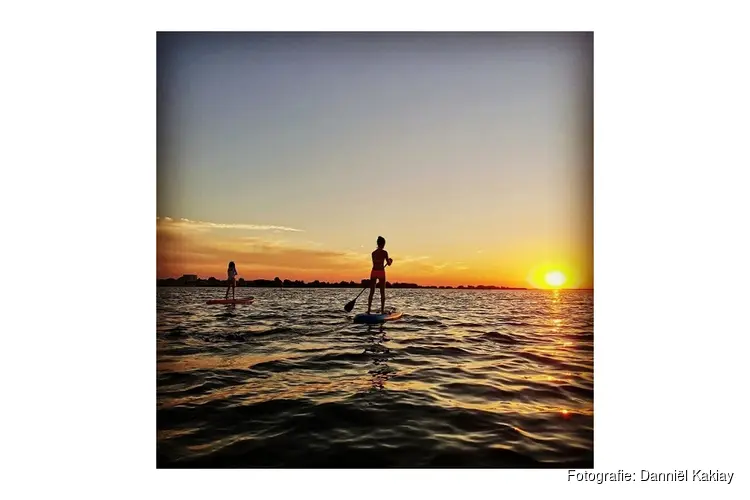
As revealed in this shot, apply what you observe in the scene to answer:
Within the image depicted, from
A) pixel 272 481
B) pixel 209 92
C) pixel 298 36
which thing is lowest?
pixel 272 481

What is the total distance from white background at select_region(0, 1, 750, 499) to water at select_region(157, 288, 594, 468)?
0.76 ft

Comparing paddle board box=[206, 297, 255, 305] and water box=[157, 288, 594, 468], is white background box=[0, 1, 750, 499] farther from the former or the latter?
paddle board box=[206, 297, 255, 305]

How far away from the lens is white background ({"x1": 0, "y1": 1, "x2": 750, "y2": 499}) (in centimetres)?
363

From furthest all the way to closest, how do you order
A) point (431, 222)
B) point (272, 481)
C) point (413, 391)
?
point (431, 222)
point (413, 391)
point (272, 481)
